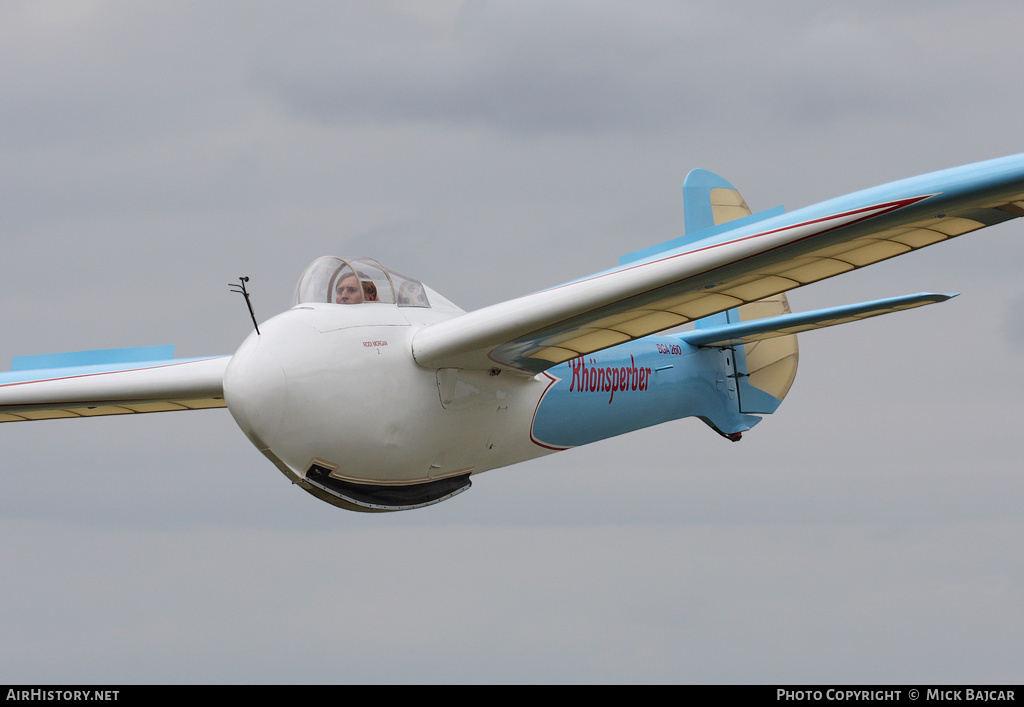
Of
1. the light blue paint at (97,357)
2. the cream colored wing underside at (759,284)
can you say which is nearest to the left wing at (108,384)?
the light blue paint at (97,357)

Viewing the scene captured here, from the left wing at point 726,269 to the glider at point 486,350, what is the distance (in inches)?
0.7

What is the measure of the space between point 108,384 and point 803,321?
864cm

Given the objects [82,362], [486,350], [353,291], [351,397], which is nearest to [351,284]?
[353,291]

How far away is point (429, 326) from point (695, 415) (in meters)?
5.50

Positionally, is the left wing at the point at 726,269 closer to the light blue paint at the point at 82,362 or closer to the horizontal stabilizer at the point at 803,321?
the horizontal stabilizer at the point at 803,321

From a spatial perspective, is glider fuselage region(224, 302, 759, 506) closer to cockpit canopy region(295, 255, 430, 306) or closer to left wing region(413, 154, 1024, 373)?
cockpit canopy region(295, 255, 430, 306)

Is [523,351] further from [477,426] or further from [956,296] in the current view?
[956,296]

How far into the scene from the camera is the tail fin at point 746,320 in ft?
51.1

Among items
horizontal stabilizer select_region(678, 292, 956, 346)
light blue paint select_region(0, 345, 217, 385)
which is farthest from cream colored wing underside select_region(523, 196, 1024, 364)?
light blue paint select_region(0, 345, 217, 385)

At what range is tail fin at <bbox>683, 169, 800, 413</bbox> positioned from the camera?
51.1 feet

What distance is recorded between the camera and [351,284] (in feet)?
35.5

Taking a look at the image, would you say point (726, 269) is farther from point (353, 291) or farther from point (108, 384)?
point (108, 384)

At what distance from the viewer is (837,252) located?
9320mm

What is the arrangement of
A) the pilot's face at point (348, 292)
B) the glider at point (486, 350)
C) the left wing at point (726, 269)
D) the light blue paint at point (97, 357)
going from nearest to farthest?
the left wing at point (726, 269) < the glider at point (486, 350) < the pilot's face at point (348, 292) < the light blue paint at point (97, 357)
